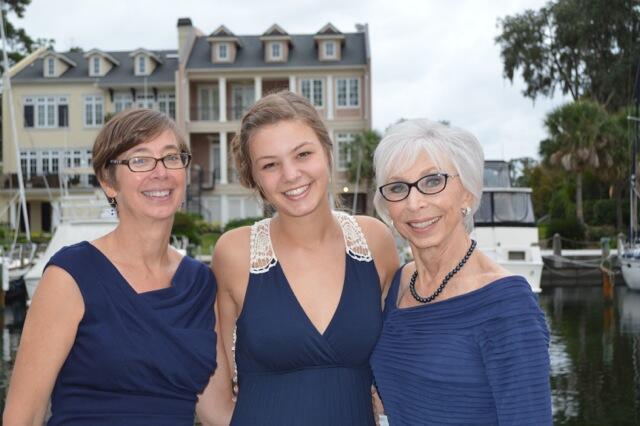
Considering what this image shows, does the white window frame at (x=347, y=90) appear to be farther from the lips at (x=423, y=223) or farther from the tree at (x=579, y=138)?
the lips at (x=423, y=223)

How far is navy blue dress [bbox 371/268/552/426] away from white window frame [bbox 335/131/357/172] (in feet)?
112

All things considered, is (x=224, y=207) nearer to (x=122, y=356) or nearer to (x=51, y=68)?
(x=51, y=68)

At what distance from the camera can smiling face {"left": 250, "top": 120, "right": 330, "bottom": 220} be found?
2859mm

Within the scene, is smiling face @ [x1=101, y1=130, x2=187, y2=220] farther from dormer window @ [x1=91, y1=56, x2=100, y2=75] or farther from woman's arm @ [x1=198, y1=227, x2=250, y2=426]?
dormer window @ [x1=91, y1=56, x2=100, y2=75]

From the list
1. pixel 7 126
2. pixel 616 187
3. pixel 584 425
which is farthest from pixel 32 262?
pixel 616 187

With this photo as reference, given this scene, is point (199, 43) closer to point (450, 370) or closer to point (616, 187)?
point (616, 187)

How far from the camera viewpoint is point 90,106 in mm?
41438

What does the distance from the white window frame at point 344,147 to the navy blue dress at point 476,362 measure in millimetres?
34225

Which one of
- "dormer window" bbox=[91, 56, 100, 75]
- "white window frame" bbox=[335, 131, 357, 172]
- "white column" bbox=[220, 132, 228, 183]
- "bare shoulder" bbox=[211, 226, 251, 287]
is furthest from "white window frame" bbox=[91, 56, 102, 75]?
"bare shoulder" bbox=[211, 226, 251, 287]

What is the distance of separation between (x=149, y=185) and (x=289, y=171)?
52cm

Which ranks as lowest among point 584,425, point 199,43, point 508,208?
point 584,425

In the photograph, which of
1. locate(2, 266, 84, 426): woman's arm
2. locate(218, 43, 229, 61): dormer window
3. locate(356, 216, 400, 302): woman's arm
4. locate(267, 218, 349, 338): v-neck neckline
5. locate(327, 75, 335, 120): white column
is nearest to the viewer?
locate(2, 266, 84, 426): woman's arm

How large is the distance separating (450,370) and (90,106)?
41692 mm

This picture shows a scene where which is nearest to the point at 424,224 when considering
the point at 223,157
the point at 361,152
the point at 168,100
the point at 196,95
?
the point at 361,152
